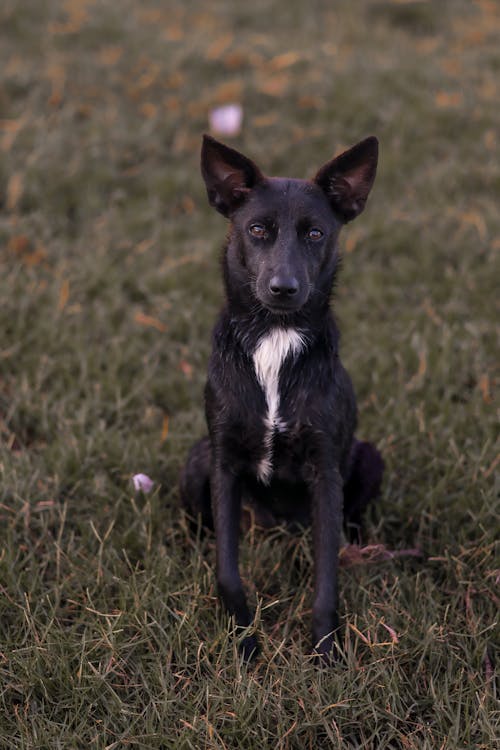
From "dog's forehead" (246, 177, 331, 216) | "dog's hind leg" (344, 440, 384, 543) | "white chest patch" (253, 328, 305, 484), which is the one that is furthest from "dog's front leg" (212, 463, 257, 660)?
"dog's forehead" (246, 177, 331, 216)

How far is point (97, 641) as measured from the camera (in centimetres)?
285

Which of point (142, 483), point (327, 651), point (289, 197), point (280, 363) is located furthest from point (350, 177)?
point (327, 651)

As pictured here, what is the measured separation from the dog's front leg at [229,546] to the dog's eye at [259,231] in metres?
0.85

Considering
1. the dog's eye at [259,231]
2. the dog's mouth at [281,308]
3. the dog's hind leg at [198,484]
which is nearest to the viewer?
the dog's mouth at [281,308]

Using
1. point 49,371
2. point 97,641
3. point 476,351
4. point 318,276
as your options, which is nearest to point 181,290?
point 49,371

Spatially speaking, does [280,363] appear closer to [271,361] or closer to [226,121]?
[271,361]

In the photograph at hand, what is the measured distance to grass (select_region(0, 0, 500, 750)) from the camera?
2750mm

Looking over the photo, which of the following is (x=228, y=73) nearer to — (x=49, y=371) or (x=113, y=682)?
(x=49, y=371)

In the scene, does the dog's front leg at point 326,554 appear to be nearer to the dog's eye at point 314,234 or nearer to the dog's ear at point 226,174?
the dog's eye at point 314,234

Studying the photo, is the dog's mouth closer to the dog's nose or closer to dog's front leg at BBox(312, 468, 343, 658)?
the dog's nose

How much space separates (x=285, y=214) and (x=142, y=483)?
53.5 inches

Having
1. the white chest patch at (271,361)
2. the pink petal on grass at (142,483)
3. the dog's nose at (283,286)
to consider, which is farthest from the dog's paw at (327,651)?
the dog's nose at (283,286)

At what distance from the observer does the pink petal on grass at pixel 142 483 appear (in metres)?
3.61

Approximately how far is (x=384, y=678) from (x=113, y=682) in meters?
0.90
